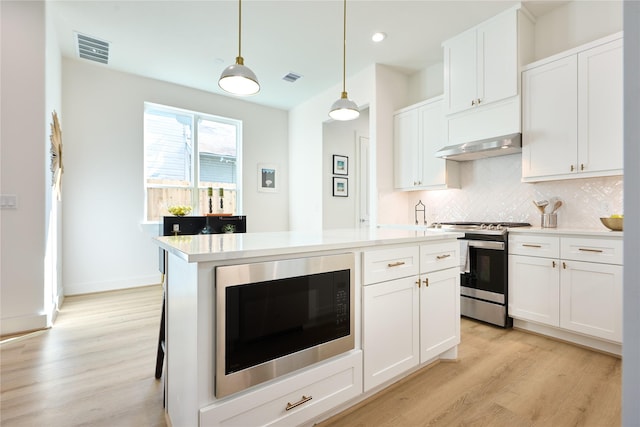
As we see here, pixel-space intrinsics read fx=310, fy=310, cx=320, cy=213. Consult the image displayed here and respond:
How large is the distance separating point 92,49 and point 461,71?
14.1 feet

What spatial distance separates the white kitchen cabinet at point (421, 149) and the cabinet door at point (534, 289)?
1.28 m

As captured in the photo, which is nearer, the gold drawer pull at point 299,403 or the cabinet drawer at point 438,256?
the gold drawer pull at point 299,403

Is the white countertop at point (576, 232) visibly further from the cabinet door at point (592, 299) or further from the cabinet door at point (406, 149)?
the cabinet door at point (406, 149)

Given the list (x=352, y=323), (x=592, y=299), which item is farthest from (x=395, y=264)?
(x=592, y=299)

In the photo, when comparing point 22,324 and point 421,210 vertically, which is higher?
point 421,210

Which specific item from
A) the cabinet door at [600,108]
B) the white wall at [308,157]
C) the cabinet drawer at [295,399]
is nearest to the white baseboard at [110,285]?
the white wall at [308,157]

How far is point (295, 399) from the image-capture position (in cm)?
137

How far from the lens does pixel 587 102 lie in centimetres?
258

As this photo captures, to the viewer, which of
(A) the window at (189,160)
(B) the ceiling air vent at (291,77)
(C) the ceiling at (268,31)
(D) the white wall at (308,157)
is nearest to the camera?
(C) the ceiling at (268,31)

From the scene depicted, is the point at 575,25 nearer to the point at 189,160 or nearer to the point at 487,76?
the point at 487,76

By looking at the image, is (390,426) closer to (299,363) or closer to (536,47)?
(299,363)

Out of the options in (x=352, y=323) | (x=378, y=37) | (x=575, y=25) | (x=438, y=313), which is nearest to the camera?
(x=352, y=323)

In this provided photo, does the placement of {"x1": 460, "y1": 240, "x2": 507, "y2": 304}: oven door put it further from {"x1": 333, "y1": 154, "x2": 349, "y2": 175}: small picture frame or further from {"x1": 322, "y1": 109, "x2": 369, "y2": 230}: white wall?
{"x1": 333, "y1": 154, "x2": 349, "y2": 175}: small picture frame

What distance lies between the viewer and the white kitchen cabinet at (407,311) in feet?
5.49
